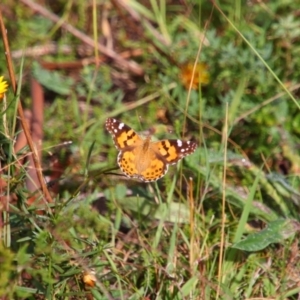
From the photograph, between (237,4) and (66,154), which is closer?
(66,154)

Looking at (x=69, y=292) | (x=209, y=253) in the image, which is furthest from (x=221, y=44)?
(x=69, y=292)

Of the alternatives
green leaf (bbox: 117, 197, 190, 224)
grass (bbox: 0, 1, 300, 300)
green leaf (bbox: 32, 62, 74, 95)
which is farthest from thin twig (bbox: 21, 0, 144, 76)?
green leaf (bbox: 117, 197, 190, 224)

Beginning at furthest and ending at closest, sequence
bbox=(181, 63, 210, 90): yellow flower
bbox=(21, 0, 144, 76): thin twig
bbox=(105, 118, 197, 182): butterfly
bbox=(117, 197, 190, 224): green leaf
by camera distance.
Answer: bbox=(21, 0, 144, 76): thin twig, bbox=(181, 63, 210, 90): yellow flower, bbox=(117, 197, 190, 224): green leaf, bbox=(105, 118, 197, 182): butterfly

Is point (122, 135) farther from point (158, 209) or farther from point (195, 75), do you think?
point (195, 75)

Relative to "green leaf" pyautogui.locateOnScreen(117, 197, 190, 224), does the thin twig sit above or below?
above

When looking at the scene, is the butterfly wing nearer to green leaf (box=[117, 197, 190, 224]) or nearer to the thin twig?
green leaf (box=[117, 197, 190, 224])

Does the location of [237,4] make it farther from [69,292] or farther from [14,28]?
[69,292]
